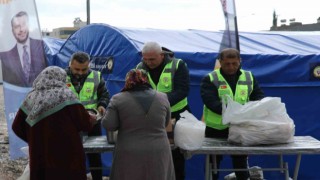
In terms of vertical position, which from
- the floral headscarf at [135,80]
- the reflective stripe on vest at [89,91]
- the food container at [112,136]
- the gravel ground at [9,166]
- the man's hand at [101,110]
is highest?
the floral headscarf at [135,80]

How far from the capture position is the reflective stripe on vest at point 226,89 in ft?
15.6

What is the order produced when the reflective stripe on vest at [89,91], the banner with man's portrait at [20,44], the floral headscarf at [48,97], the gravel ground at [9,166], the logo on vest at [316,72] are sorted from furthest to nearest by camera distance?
the gravel ground at [9,166] → the logo on vest at [316,72] → the banner with man's portrait at [20,44] → the reflective stripe on vest at [89,91] → the floral headscarf at [48,97]

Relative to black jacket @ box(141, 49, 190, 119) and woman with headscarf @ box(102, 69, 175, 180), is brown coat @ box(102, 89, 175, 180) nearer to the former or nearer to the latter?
woman with headscarf @ box(102, 69, 175, 180)

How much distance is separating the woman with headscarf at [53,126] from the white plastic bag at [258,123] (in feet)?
4.75

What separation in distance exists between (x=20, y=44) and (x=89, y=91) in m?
1.13

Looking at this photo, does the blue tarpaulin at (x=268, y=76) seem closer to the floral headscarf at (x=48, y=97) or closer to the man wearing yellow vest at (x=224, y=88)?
the man wearing yellow vest at (x=224, y=88)

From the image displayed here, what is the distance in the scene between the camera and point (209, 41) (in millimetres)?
7672

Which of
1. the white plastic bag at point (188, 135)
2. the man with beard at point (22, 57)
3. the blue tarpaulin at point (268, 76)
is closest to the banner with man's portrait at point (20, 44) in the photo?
the man with beard at point (22, 57)

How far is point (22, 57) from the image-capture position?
553cm

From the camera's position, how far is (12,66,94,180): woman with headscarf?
146 inches

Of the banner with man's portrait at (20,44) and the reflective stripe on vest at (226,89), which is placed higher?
the banner with man's portrait at (20,44)

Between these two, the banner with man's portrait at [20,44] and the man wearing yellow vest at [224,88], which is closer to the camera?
the man wearing yellow vest at [224,88]

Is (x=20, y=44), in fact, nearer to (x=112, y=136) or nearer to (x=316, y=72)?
(x=112, y=136)

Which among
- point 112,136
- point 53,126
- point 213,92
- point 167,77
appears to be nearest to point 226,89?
point 213,92
